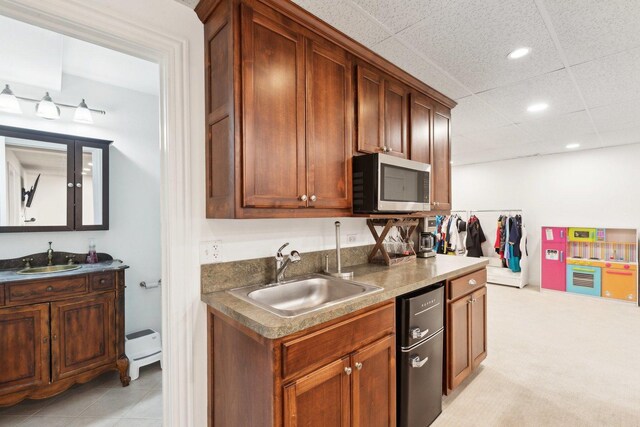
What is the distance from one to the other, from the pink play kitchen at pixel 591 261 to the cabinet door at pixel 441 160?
3.57m

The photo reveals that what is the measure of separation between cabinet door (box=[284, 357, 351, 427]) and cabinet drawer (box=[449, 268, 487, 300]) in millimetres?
1101

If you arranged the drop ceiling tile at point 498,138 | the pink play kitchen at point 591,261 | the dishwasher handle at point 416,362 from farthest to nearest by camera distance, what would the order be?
the pink play kitchen at point 591,261
the drop ceiling tile at point 498,138
the dishwasher handle at point 416,362

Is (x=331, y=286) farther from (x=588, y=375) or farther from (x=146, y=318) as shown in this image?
(x=588, y=375)

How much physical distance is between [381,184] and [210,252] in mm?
1090

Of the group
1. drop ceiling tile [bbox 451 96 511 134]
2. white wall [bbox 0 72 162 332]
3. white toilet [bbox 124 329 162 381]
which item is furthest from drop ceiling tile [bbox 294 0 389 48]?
white toilet [bbox 124 329 162 381]

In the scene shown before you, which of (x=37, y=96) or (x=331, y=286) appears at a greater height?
(x=37, y=96)

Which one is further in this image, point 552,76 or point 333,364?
point 552,76

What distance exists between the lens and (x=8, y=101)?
85.3 inches

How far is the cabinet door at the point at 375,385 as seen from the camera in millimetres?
1438

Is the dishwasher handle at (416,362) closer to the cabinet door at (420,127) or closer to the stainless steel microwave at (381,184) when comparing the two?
the stainless steel microwave at (381,184)

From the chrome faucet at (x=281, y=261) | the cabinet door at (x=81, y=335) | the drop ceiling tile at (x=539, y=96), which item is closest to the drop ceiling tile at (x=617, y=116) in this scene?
the drop ceiling tile at (x=539, y=96)

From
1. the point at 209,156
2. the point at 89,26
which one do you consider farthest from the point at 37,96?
the point at 209,156

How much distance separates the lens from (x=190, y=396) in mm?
1559

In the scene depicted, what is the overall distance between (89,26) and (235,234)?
117cm
